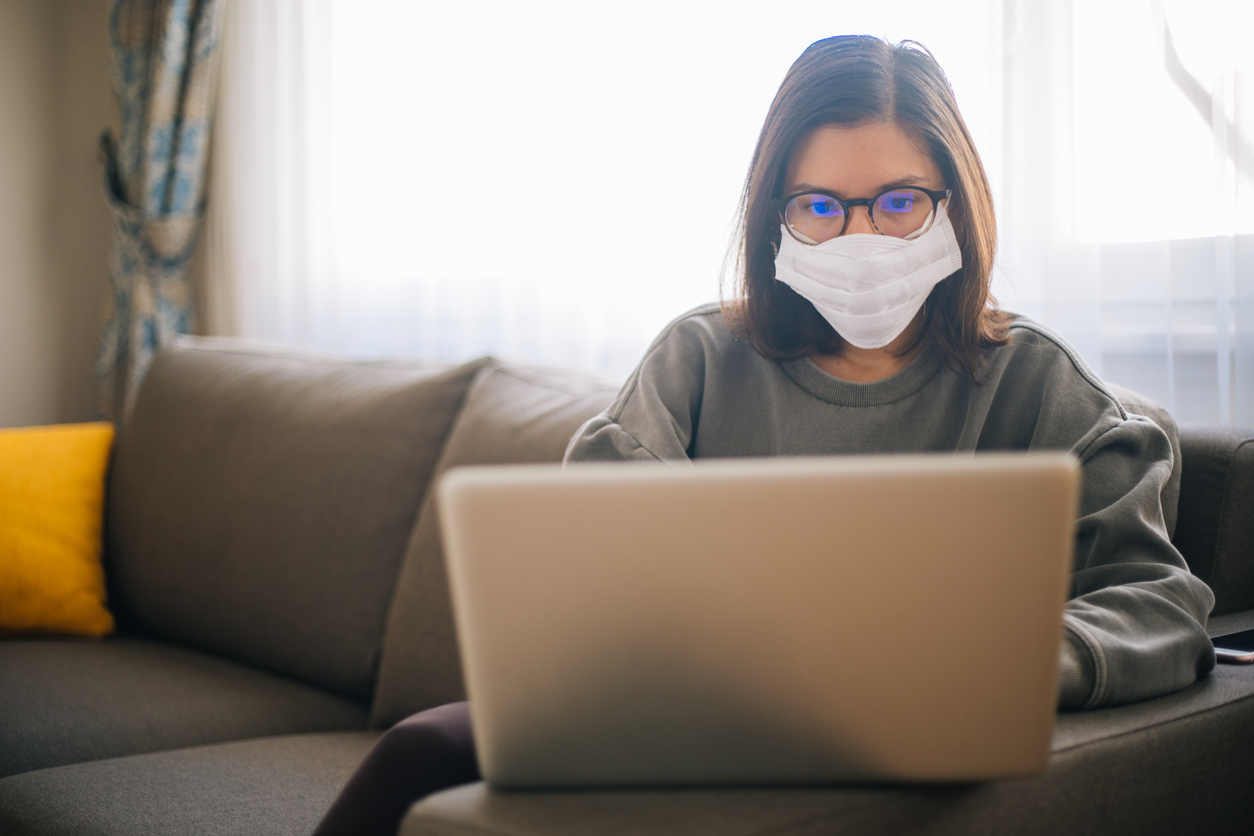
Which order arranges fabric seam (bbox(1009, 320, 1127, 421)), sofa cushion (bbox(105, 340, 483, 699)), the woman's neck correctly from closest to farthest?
1. fabric seam (bbox(1009, 320, 1127, 421))
2. the woman's neck
3. sofa cushion (bbox(105, 340, 483, 699))

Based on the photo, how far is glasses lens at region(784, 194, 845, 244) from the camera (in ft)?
3.19

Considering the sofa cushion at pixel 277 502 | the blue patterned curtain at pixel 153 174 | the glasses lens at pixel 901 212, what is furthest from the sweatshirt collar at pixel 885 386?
the blue patterned curtain at pixel 153 174

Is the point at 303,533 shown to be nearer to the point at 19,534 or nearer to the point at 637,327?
the point at 19,534

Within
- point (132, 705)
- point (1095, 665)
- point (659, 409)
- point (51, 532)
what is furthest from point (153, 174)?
point (1095, 665)

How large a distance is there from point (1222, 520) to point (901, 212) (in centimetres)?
44

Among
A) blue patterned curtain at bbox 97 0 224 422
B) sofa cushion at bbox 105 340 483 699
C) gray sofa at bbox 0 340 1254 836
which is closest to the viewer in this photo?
gray sofa at bbox 0 340 1254 836

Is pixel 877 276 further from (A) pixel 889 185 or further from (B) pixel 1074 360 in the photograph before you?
(B) pixel 1074 360

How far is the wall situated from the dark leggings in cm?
266

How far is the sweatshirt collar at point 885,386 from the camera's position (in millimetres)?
981

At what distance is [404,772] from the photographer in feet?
2.26

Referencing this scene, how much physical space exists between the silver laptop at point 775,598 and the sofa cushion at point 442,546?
30.0 inches

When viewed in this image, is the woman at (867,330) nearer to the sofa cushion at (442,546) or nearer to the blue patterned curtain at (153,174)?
the sofa cushion at (442,546)

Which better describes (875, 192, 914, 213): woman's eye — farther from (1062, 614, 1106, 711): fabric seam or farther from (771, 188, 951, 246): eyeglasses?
(1062, 614, 1106, 711): fabric seam

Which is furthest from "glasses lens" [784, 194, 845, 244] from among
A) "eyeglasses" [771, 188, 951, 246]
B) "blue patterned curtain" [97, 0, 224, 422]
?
"blue patterned curtain" [97, 0, 224, 422]
